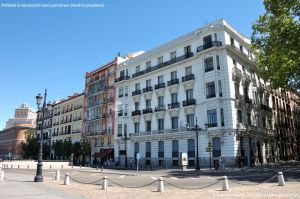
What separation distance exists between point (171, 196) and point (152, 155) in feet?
91.7

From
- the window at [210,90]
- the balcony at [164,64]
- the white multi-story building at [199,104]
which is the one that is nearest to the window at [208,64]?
the white multi-story building at [199,104]

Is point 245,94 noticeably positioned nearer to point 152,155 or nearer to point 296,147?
point 152,155

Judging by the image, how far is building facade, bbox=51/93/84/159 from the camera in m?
58.5

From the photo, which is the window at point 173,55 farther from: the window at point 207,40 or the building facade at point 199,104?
the window at point 207,40

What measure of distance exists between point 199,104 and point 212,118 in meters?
2.80

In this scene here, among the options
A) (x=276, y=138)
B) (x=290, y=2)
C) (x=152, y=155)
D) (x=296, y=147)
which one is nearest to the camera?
(x=290, y=2)

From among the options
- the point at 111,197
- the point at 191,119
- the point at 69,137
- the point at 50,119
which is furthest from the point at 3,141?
the point at 111,197

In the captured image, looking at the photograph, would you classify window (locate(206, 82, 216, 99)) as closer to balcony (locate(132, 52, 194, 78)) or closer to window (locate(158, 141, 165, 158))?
balcony (locate(132, 52, 194, 78))

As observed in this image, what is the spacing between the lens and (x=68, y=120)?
62.4 metres

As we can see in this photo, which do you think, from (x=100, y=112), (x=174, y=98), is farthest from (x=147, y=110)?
(x=100, y=112)

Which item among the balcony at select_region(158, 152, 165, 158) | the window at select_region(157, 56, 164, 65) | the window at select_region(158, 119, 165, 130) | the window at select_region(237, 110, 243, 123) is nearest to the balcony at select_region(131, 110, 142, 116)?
the window at select_region(158, 119, 165, 130)

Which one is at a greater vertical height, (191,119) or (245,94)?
(245,94)

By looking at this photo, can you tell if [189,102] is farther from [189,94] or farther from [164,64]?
[164,64]

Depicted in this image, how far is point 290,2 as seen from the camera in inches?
874
